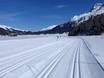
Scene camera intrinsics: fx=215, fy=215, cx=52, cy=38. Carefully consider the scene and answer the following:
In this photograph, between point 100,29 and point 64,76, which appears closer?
point 64,76

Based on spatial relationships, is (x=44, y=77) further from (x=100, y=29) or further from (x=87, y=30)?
(x=87, y=30)

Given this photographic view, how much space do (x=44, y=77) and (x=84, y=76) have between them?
1.66 meters

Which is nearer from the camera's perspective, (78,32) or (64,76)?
(64,76)

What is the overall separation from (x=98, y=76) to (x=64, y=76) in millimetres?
1390

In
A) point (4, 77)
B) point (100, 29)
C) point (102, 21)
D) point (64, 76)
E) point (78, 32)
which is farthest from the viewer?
point (78, 32)

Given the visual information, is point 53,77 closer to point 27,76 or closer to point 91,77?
point 27,76

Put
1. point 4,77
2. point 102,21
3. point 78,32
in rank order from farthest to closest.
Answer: point 78,32 → point 102,21 → point 4,77

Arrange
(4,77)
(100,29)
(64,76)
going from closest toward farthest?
1. (4,77)
2. (64,76)
3. (100,29)

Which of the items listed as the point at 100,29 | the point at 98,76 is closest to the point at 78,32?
the point at 100,29

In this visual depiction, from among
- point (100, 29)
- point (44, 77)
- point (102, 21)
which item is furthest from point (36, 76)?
point (102, 21)

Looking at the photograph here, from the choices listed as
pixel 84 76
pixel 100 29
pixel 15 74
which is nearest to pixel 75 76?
pixel 84 76

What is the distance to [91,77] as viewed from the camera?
8422mm

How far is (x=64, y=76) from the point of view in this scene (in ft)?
27.9

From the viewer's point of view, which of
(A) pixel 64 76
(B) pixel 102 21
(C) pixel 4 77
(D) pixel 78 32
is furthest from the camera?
(D) pixel 78 32
